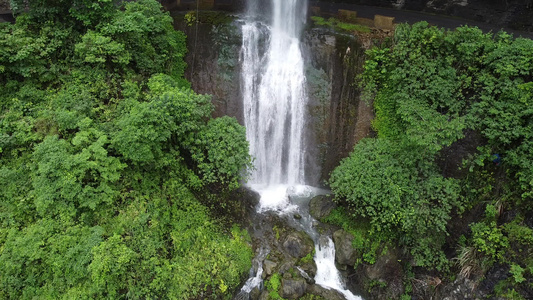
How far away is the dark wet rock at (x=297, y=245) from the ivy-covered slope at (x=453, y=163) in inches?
59.5

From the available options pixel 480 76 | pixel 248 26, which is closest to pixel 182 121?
pixel 248 26

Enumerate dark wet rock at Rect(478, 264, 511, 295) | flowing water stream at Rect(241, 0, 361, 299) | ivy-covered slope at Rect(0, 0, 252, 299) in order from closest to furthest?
ivy-covered slope at Rect(0, 0, 252, 299) < dark wet rock at Rect(478, 264, 511, 295) < flowing water stream at Rect(241, 0, 361, 299)

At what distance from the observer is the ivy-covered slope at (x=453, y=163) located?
24.4 feet

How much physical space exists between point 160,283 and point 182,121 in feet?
13.0

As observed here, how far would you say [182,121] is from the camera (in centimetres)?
782

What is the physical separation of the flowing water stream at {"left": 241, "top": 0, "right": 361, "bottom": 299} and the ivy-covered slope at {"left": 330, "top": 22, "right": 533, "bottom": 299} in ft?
6.93

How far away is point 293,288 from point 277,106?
5837mm

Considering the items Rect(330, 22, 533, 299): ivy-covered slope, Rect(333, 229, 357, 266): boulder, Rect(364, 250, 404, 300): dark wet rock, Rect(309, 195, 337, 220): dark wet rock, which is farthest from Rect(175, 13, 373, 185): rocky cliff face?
Rect(364, 250, 404, 300): dark wet rock

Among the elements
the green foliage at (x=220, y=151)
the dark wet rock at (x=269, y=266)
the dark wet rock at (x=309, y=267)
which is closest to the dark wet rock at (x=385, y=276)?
the dark wet rock at (x=309, y=267)

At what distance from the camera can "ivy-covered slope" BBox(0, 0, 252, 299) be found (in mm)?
6707

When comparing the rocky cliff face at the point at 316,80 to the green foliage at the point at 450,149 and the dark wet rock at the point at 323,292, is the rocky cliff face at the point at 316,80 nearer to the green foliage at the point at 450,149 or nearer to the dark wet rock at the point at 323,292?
the green foliage at the point at 450,149

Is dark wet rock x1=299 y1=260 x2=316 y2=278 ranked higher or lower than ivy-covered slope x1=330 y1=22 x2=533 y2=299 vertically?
lower

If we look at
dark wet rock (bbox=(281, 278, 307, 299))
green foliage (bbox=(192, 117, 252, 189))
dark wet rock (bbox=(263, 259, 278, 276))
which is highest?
green foliage (bbox=(192, 117, 252, 189))

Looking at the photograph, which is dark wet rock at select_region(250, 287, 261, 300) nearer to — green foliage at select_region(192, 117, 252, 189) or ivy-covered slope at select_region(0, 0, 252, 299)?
ivy-covered slope at select_region(0, 0, 252, 299)
